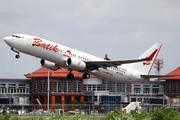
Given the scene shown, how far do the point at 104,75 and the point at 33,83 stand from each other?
2454 inches

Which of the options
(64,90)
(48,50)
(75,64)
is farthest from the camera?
(64,90)

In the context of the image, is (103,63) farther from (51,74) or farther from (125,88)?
(125,88)

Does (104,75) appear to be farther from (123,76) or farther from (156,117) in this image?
(156,117)

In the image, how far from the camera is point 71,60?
5475cm

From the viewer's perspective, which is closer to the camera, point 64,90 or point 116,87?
point 64,90

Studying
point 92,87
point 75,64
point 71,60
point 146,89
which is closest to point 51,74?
point 92,87

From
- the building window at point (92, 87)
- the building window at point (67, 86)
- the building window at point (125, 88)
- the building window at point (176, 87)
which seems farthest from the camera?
the building window at point (176, 87)

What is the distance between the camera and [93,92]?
118 meters

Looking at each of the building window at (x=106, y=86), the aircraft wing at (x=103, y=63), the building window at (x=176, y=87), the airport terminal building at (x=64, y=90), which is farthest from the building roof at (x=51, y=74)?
the aircraft wing at (x=103, y=63)

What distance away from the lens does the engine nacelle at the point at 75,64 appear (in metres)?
54.8

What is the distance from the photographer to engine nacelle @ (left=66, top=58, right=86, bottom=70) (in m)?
54.8

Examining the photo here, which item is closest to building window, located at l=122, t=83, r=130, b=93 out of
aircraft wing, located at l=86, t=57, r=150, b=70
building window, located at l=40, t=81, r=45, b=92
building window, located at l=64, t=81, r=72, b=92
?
building window, located at l=64, t=81, r=72, b=92

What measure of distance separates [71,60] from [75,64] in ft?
3.19

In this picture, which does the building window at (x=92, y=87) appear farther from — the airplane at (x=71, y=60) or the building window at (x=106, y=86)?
the airplane at (x=71, y=60)
